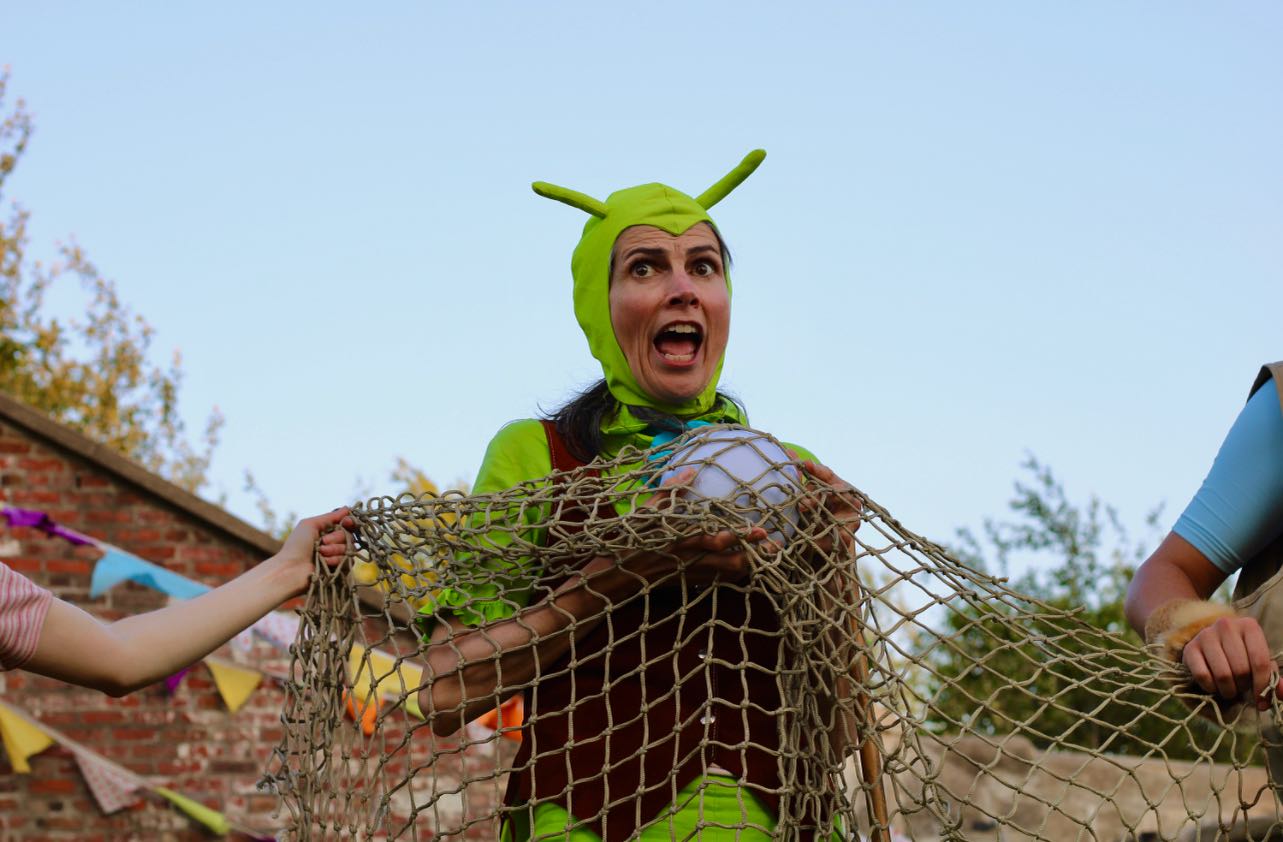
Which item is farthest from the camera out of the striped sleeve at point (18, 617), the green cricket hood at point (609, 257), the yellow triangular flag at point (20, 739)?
the yellow triangular flag at point (20, 739)

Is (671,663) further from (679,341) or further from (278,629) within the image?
(278,629)

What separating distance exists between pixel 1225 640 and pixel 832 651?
62 centimetres

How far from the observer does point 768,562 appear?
232cm

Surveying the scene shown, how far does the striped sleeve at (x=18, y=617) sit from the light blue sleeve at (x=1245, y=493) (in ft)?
6.15

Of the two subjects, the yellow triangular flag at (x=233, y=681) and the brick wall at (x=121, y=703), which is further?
the yellow triangular flag at (x=233, y=681)

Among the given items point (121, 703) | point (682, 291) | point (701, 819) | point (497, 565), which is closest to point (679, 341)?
point (682, 291)

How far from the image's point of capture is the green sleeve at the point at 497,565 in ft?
8.18

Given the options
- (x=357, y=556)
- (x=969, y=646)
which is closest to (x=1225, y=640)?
(x=357, y=556)

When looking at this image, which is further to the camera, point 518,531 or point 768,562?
point 518,531

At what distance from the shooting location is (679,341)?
2.70 m

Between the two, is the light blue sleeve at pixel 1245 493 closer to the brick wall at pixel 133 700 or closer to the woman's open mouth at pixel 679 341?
the woman's open mouth at pixel 679 341

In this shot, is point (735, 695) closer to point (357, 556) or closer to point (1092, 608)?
point (357, 556)

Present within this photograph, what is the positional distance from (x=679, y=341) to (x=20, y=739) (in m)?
5.19

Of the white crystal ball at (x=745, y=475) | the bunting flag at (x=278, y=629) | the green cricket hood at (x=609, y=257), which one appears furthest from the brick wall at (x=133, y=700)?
the white crystal ball at (x=745, y=475)
